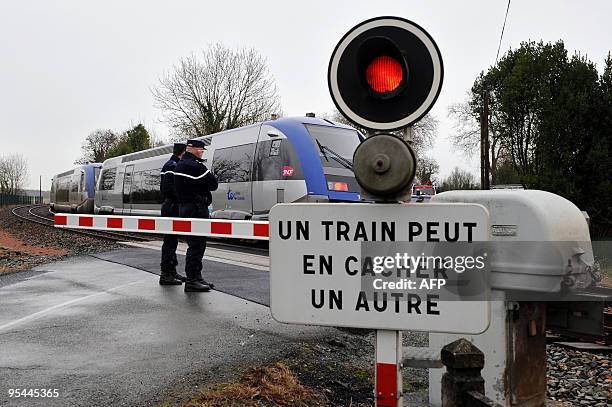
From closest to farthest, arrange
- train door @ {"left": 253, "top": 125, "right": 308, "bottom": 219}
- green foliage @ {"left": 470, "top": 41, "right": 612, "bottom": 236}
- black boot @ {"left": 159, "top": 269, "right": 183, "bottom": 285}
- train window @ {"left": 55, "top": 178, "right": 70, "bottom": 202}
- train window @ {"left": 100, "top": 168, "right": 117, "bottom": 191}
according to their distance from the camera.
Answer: black boot @ {"left": 159, "top": 269, "right": 183, "bottom": 285}
train door @ {"left": 253, "top": 125, "right": 308, "bottom": 219}
green foliage @ {"left": 470, "top": 41, "right": 612, "bottom": 236}
train window @ {"left": 100, "top": 168, "right": 117, "bottom": 191}
train window @ {"left": 55, "top": 178, "right": 70, "bottom": 202}

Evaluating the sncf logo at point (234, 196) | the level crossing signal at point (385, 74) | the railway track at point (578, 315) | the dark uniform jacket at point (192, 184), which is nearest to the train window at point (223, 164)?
the sncf logo at point (234, 196)

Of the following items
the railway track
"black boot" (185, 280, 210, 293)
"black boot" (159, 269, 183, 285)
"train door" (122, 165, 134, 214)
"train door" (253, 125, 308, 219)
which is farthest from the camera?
"train door" (122, 165, 134, 214)

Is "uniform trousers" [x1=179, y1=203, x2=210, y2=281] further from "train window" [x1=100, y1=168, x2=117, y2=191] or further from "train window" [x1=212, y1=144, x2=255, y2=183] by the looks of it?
"train window" [x1=100, y1=168, x2=117, y2=191]

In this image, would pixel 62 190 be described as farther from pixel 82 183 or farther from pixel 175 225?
pixel 175 225

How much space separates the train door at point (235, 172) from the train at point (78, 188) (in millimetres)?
Result: 16960

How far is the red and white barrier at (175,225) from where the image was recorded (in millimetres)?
6078

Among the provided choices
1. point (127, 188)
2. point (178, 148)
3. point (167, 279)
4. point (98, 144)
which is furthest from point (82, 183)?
point (98, 144)

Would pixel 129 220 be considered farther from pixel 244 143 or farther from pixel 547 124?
→ pixel 547 124

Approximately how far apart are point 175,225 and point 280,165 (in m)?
6.42

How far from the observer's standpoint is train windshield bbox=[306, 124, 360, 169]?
1280 centimetres

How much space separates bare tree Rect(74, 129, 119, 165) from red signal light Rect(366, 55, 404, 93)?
78.6 meters

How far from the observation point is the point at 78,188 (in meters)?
32.6

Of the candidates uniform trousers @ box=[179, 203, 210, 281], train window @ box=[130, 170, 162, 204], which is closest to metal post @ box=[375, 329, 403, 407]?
uniform trousers @ box=[179, 203, 210, 281]

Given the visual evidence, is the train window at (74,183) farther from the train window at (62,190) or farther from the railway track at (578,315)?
the railway track at (578,315)
